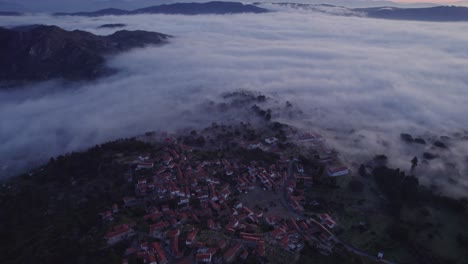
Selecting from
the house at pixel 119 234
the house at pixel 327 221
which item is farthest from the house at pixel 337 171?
the house at pixel 119 234

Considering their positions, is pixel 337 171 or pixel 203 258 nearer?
pixel 203 258

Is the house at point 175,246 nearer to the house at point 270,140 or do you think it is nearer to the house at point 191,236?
the house at point 191,236

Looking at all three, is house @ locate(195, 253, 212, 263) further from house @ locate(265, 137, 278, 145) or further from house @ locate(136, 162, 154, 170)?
house @ locate(265, 137, 278, 145)

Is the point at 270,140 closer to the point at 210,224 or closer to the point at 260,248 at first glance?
the point at 210,224

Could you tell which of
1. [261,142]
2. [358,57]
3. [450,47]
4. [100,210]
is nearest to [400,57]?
[358,57]

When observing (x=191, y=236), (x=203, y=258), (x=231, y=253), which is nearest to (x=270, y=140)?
(x=191, y=236)

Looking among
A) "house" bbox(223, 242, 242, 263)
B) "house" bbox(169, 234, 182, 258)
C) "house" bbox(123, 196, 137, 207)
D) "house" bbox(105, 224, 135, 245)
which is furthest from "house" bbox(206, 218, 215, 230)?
"house" bbox(123, 196, 137, 207)

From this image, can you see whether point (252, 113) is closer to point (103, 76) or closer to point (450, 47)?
point (103, 76)
